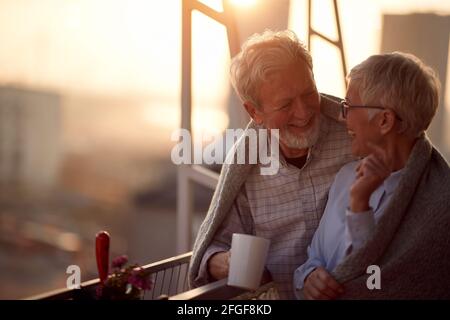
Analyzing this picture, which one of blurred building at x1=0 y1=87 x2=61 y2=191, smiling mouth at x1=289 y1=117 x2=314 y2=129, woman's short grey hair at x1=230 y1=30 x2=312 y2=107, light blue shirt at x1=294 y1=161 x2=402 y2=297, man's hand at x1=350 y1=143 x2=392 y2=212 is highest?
blurred building at x1=0 y1=87 x2=61 y2=191

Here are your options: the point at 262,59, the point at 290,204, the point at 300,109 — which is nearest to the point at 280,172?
the point at 290,204

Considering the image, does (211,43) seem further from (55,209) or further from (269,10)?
(55,209)

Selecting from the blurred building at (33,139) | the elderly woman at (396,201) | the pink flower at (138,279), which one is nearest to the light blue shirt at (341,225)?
the elderly woman at (396,201)

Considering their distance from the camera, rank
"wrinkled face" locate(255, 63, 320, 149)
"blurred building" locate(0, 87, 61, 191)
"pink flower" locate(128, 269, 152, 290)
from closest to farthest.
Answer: "pink flower" locate(128, 269, 152, 290) < "wrinkled face" locate(255, 63, 320, 149) < "blurred building" locate(0, 87, 61, 191)

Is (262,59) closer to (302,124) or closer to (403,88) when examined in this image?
(302,124)

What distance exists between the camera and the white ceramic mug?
1.29m

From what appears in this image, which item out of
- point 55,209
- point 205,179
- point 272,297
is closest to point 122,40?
point 205,179

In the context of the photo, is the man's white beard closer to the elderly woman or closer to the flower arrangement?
the elderly woman

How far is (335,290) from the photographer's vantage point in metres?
1.35

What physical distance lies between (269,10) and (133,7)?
1.79 ft

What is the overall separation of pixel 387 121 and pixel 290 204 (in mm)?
381

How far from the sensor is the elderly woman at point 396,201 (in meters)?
1.34

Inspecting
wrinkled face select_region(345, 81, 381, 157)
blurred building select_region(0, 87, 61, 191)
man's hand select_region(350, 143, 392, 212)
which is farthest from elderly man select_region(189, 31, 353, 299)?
blurred building select_region(0, 87, 61, 191)

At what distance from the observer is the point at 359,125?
1.38 meters
